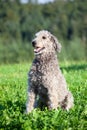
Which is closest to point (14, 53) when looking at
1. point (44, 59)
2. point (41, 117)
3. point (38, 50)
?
point (44, 59)

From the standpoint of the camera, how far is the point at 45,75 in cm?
908

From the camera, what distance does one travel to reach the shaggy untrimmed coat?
29.7 ft

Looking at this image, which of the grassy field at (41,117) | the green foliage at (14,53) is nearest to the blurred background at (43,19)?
the green foliage at (14,53)

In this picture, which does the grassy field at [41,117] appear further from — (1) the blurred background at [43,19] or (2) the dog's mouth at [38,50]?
(1) the blurred background at [43,19]

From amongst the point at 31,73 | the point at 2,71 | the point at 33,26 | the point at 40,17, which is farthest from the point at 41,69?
the point at 40,17

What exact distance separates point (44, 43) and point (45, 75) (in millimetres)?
563

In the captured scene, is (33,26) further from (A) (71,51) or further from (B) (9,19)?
(A) (71,51)

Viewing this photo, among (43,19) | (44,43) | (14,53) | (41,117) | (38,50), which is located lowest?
(41,117)

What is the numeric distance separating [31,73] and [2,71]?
9.66 meters

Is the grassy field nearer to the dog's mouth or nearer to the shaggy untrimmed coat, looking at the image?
the shaggy untrimmed coat

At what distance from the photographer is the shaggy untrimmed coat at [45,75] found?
904 centimetres

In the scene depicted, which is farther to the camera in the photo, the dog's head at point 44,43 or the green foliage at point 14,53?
the green foliage at point 14,53

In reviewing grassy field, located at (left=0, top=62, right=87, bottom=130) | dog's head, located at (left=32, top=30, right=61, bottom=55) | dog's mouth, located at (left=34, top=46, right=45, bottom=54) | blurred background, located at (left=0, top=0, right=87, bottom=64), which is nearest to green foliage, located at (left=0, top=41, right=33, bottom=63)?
blurred background, located at (left=0, top=0, right=87, bottom=64)

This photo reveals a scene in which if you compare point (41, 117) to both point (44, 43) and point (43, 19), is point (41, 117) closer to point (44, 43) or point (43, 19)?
point (44, 43)
